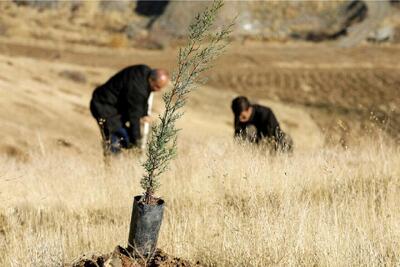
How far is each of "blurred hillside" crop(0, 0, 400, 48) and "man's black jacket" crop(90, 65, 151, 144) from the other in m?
40.2

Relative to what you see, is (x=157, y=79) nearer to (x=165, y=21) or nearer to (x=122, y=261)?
(x=122, y=261)

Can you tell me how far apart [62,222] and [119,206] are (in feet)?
2.50

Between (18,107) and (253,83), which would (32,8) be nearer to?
(253,83)

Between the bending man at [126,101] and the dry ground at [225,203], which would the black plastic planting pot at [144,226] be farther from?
the bending man at [126,101]

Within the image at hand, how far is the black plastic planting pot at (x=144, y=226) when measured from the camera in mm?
3254

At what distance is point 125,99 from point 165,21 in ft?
181

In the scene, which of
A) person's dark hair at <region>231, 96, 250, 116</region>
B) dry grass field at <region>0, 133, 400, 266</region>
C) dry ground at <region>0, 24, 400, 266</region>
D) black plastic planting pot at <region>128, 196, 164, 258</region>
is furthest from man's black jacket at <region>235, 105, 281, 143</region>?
black plastic planting pot at <region>128, 196, 164, 258</region>

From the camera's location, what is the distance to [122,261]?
321cm

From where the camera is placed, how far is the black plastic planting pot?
3.25m

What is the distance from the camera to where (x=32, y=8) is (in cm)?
6391

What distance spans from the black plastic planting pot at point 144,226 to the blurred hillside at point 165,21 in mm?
44472

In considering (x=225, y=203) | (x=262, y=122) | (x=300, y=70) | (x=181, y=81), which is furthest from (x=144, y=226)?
(x=300, y=70)

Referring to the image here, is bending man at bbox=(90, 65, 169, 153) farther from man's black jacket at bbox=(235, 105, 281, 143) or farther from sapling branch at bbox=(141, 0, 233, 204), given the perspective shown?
sapling branch at bbox=(141, 0, 233, 204)

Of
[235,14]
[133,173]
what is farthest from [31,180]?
[235,14]
